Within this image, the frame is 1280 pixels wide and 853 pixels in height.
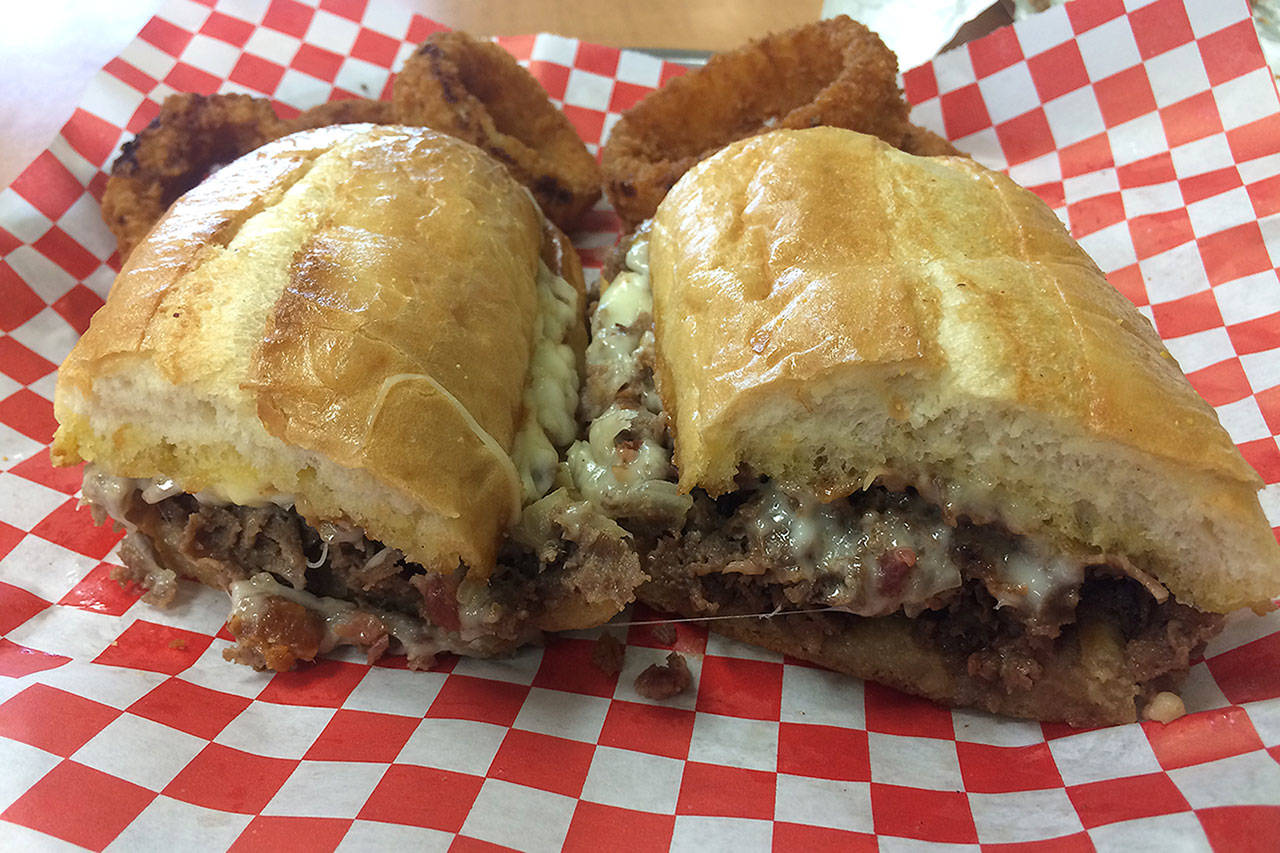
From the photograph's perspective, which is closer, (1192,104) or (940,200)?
(940,200)

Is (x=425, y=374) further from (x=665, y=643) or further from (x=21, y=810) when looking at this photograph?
(x=21, y=810)

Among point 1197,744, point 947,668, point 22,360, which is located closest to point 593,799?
point 947,668

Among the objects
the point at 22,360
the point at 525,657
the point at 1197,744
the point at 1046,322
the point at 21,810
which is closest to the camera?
the point at 21,810

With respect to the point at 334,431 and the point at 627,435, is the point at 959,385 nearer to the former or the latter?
the point at 627,435

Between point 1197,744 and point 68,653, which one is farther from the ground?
point 68,653

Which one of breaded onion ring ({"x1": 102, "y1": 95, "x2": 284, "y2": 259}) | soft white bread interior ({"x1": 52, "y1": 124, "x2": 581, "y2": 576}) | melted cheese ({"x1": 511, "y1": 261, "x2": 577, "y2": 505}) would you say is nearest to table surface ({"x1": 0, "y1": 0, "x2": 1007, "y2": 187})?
breaded onion ring ({"x1": 102, "y1": 95, "x2": 284, "y2": 259})

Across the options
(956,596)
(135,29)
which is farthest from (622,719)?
(135,29)
